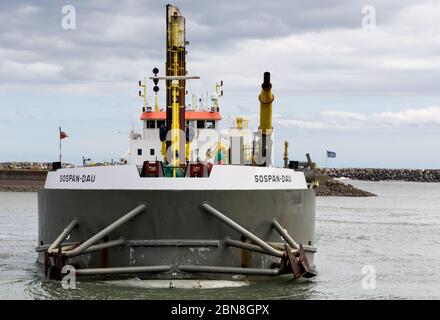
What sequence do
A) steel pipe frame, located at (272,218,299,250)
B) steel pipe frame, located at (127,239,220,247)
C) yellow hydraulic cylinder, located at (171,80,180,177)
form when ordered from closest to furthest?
steel pipe frame, located at (127,239,220,247), steel pipe frame, located at (272,218,299,250), yellow hydraulic cylinder, located at (171,80,180,177)

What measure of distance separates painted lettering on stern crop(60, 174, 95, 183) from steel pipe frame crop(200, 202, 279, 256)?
9.63 feet

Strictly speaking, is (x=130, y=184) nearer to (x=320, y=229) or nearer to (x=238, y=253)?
(x=238, y=253)

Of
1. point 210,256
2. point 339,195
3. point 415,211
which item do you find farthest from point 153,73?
point 339,195

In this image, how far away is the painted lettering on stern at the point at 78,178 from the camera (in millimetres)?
19525

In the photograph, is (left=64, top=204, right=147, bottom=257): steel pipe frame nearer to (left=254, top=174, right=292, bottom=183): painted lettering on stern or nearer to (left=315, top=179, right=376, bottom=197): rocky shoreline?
(left=254, top=174, right=292, bottom=183): painted lettering on stern

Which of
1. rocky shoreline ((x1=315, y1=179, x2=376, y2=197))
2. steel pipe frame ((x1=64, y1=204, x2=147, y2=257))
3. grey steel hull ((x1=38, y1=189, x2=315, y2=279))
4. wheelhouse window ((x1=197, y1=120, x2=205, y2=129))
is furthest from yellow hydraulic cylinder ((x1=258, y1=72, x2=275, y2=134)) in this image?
rocky shoreline ((x1=315, y1=179, x2=376, y2=197))

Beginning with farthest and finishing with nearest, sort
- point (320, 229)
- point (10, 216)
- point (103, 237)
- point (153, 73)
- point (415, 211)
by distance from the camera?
1. point (415, 211)
2. point (10, 216)
3. point (320, 229)
4. point (153, 73)
5. point (103, 237)

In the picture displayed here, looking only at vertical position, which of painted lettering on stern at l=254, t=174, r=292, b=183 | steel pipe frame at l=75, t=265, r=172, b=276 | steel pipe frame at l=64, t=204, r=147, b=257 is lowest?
steel pipe frame at l=75, t=265, r=172, b=276

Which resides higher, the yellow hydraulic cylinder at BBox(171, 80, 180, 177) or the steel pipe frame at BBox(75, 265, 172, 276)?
the yellow hydraulic cylinder at BBox(171, 80, 180, 177)

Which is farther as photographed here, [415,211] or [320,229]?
[415,211]

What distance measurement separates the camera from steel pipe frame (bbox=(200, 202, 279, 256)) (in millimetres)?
18484

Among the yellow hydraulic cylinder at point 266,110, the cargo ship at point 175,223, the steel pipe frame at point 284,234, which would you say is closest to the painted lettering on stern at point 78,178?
the cargo ship at point 175,223
